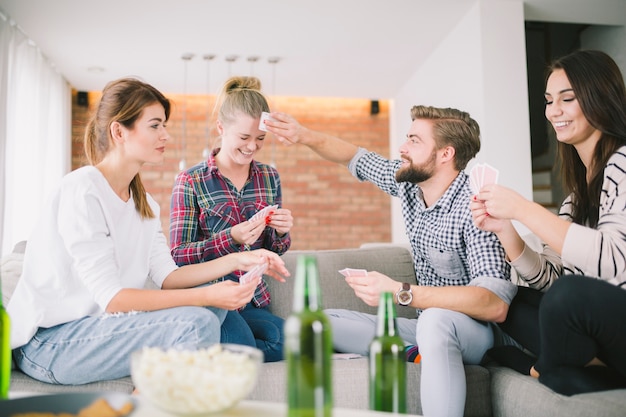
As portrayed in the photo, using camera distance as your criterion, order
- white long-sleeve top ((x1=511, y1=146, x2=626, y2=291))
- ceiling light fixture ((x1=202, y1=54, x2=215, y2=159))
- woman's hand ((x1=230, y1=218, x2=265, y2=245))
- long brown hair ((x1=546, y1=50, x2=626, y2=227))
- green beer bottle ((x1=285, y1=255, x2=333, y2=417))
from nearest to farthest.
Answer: green beer bottle ((x1=285, y1=255, x2=333, y2=417)), white long-sleeve top ((x1=511, y1=146, x2=626, y2=291)), long brown hair ((x1=546, y1=50, x2=626, y2=227)), woman's hand ((x1=230, y1=218, x2=265, y2=245)), ceiling light fixture ((x1=202, y1=54, x2=215, y2=159))

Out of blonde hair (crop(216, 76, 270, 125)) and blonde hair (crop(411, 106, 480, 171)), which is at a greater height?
blonde hair (crop(216, 76, 270, 125))

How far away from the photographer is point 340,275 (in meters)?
2.61

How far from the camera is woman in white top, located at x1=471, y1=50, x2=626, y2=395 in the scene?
58.7 inches

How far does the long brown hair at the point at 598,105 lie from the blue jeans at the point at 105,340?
1298mm

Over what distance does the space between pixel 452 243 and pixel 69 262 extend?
1.34m

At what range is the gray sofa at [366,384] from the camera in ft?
5.04

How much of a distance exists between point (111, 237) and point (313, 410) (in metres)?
1.11

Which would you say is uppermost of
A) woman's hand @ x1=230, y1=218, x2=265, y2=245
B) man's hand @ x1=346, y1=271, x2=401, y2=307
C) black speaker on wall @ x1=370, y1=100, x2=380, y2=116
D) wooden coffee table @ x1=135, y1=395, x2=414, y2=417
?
Answer: black speaker on wall @ x1=370, y1=100, x2=380, y2=116

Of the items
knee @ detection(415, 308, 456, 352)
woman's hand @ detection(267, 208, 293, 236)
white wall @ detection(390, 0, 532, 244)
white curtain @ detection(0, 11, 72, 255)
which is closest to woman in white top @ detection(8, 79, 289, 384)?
woman's hand @ detection(267, 208, 293, 236)

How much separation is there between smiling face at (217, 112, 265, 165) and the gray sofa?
1.83 feet

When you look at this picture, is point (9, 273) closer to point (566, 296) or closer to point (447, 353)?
point (447, 353)

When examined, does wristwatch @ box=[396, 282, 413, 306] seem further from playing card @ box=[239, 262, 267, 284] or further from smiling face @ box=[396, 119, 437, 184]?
smiling face @ box=[396, 119, 437, 184]

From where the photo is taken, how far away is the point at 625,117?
5.97ft

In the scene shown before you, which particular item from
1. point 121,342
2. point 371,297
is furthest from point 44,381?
point 371,297
